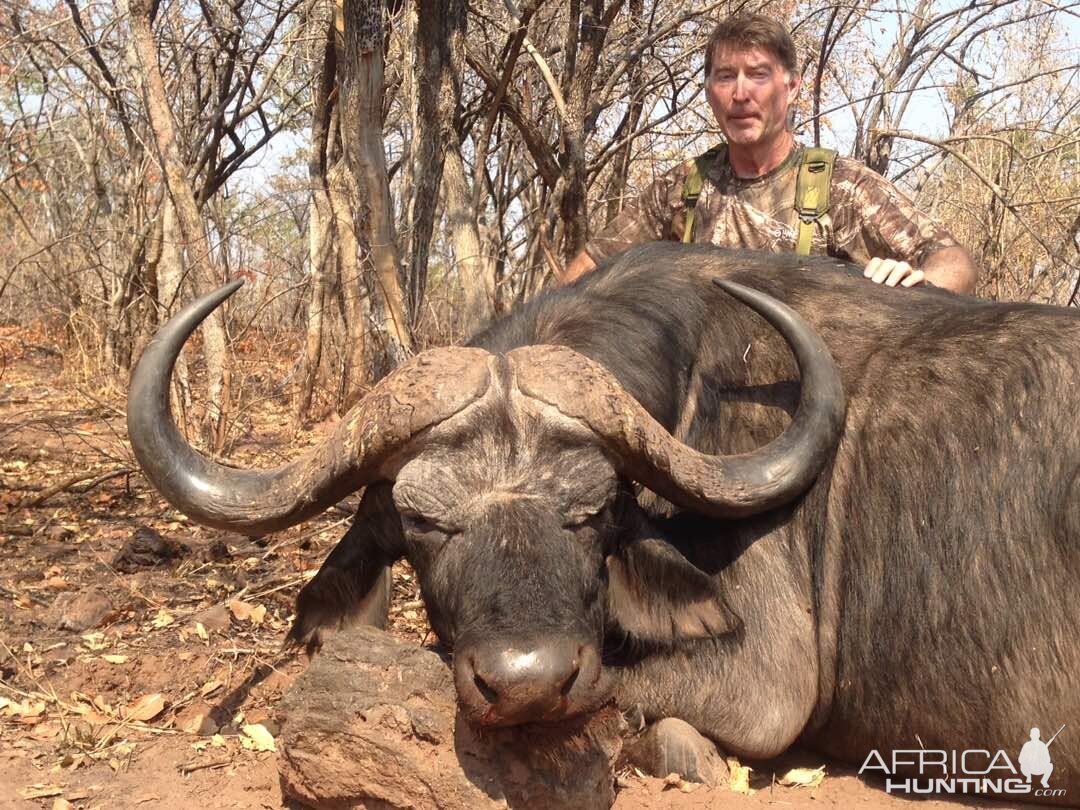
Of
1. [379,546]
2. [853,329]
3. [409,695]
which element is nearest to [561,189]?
[853,329]

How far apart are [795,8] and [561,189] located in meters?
5.95

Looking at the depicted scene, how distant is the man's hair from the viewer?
5.41 metres

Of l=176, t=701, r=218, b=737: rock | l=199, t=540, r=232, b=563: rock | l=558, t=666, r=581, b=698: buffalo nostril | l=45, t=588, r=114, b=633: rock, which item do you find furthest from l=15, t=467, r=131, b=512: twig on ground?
l=558, t=666, r=581, b=698: buffalo nostril

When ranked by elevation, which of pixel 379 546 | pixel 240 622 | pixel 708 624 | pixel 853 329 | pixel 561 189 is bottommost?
pixel 240 622

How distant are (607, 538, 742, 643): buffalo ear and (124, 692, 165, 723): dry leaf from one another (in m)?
1.74

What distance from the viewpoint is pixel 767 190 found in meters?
5.50

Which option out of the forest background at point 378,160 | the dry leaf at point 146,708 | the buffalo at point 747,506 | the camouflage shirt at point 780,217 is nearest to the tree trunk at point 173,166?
the forest background at point 378,160

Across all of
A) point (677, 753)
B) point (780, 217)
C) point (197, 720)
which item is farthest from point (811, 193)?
point (197, 720)

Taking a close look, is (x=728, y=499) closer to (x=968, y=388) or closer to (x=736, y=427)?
(x=736, y=427)

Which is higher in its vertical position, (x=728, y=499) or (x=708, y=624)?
(x=728, y=499)

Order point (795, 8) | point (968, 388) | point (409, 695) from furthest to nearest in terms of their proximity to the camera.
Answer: point (795, 8) < point (968, 388) < point (409, 695)

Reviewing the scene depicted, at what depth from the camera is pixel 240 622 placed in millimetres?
4613

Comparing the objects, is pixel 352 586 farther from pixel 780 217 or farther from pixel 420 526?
pixel 780 217

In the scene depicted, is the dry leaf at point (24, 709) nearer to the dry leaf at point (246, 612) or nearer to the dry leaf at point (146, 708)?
the dry leaf at point (146, 708)
